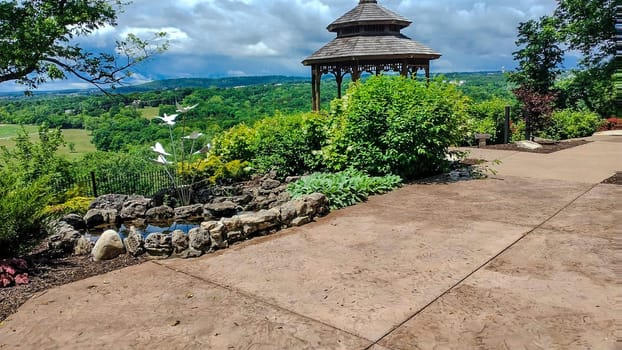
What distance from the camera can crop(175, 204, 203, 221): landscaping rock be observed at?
7.93 metres

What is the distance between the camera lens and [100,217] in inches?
307

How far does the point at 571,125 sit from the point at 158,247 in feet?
59.2

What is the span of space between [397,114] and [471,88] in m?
18.2

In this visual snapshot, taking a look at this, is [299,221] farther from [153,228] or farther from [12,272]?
[12,272]

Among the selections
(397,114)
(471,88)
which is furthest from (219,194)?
(471,88)

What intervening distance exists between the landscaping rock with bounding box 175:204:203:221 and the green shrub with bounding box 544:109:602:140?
574 inches

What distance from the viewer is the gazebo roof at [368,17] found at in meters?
17.4

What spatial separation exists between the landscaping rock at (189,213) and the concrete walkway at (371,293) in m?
2.76

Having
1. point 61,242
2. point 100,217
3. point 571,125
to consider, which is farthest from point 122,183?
point 571,125

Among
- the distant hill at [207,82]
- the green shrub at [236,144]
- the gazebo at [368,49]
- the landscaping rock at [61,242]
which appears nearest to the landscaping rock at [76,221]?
the landscaping rock at [61,242]

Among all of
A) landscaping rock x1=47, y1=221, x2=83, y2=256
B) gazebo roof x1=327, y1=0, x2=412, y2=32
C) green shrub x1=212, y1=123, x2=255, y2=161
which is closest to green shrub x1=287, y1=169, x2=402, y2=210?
landscaping rock x1=47, y1=221, x2=83, y2=256

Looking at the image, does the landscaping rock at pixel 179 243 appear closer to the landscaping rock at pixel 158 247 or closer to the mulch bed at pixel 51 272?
the landscaping rock at pixel 158 247

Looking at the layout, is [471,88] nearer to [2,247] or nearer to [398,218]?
[398,218]

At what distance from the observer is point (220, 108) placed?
2425 cm
